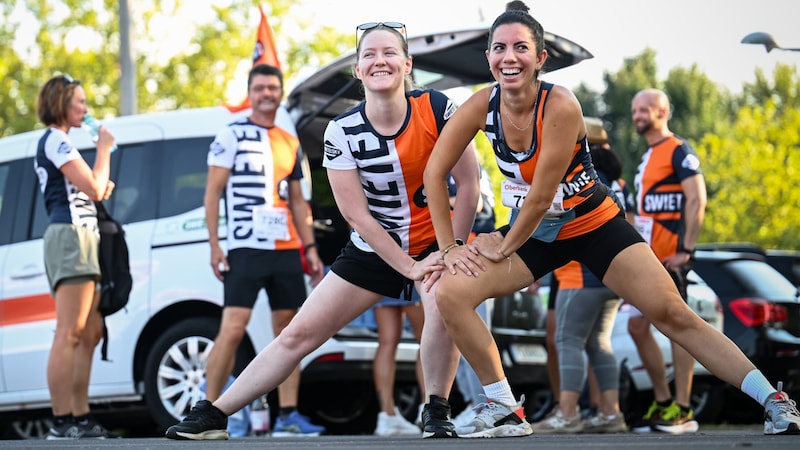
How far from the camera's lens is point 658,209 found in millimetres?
8789

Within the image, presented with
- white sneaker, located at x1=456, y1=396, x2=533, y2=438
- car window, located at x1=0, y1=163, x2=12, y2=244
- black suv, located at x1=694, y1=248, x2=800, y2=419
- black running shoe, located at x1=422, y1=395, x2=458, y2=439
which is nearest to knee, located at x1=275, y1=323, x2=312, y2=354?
black running shoe, located at x1=422, y1=395, x2=458, y2=439

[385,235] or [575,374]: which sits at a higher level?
[385,235]

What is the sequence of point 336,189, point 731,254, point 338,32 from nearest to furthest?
point 336,189
point 731,254
point 338,32

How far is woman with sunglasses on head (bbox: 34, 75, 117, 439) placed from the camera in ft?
25.0

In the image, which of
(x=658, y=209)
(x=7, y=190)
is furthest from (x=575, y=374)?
(x=7, y=190)

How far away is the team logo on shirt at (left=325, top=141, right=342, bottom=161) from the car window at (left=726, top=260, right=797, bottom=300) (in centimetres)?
618

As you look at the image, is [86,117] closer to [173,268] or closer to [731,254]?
[173,268]

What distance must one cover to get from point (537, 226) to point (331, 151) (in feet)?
3.27

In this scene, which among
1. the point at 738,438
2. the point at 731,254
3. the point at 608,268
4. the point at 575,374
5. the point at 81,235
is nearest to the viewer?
the point at 738,438

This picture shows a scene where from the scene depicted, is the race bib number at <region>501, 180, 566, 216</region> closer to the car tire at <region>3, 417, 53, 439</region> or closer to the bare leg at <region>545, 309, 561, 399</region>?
the bare leg at <region>545, 309, 561, 399</region>

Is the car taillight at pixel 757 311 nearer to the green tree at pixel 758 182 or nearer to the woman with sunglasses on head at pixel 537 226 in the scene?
the woman with sunglasses on head at pixel 537 226

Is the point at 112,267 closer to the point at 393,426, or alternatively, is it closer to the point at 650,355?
the point at 393,426

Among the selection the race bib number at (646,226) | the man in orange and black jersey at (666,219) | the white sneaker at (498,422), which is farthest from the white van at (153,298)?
the white sneaker at (498,422)

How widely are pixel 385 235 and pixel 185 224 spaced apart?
3.40 meters
